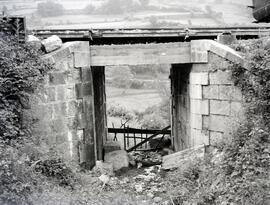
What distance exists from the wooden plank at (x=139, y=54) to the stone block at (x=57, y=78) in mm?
948

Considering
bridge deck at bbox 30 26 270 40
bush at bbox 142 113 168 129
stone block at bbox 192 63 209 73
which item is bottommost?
bush at bbox 142 113 168 129

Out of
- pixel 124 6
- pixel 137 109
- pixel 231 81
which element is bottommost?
pixel 137 109

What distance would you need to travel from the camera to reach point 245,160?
620 centimetres

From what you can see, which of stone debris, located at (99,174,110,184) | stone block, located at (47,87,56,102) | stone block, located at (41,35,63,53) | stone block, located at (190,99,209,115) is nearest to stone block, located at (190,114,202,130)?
stone block, located at (190,99,209,115)

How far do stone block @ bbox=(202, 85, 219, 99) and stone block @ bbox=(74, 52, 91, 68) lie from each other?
10.1 ft

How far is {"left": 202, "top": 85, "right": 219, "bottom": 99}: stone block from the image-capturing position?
8.26 m

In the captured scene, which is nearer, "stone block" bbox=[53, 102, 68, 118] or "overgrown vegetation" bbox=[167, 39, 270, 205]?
"overgrown vegetation" bbox=[167, 39, 270, 205]

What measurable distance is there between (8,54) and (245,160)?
16.7ft

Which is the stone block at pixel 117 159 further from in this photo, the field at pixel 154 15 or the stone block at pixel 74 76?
the field at pixel 154 15

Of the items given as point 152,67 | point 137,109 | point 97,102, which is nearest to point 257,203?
point 97,102

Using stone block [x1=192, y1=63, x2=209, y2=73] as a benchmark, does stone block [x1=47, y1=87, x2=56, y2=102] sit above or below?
below

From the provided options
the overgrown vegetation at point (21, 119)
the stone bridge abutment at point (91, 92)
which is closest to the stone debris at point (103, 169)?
the stone bridge abutment at point (91, 92)

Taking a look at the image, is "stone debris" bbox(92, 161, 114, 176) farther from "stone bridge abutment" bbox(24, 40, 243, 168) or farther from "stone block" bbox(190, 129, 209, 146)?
"stone block" bbox(190, 129, 209, 146)

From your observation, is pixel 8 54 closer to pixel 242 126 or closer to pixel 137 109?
pixel 242 126
